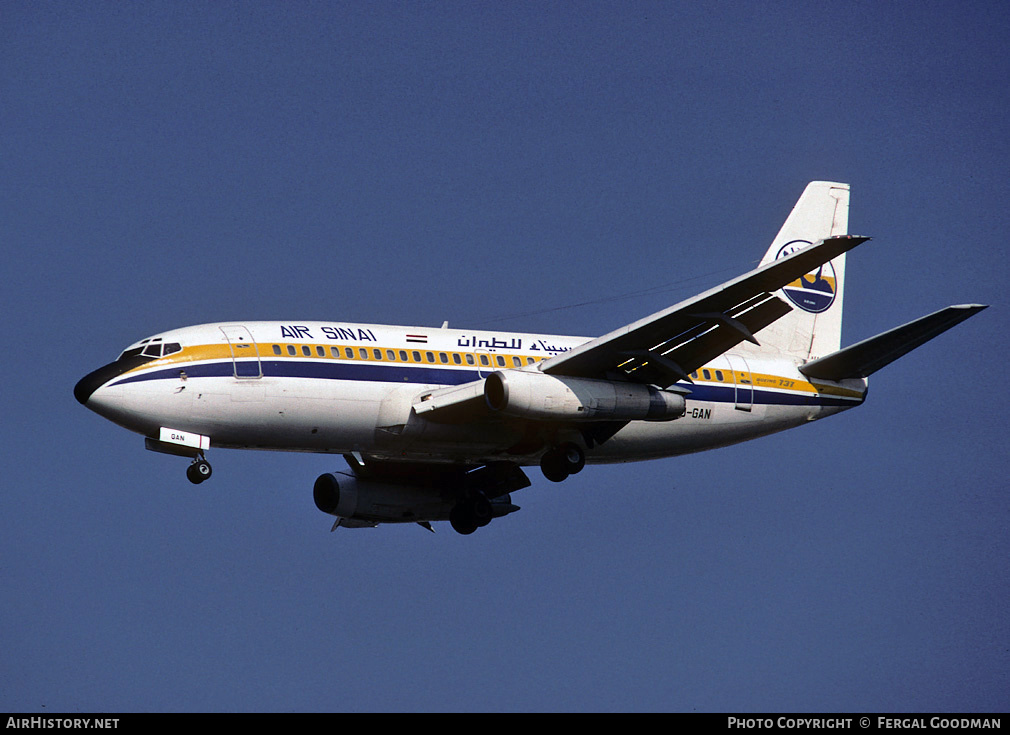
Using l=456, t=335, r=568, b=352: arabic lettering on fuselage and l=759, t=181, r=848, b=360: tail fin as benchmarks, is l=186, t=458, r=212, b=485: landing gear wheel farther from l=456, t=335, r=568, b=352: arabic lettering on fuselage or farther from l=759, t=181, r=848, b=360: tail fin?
l=759, t=181, r=848, b=360: tail fin

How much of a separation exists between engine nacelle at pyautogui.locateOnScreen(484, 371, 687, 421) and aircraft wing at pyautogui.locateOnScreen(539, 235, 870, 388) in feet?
1.66

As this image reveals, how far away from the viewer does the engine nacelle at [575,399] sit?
1641 inches

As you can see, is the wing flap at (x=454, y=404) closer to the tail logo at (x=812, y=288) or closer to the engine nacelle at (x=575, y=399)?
the engine nacelle at (x=575, y=399)

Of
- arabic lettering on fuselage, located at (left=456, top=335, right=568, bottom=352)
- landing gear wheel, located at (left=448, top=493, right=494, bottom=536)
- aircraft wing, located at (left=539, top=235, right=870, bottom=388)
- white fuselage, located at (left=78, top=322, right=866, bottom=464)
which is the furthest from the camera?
Result: landing gear wheel, located at (left=448, top=493, right=494, bottom=536)

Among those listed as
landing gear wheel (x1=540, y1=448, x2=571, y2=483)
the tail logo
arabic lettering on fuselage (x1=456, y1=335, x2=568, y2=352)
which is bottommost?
landing gear wheel (x1=540, y1=448, x2=571, y2=483)

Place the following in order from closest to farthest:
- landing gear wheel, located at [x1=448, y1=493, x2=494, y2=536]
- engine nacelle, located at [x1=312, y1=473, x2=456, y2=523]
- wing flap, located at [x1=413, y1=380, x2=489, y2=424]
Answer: wing flap, located at [x1=413, y1=380, x2=489, y2=424]
engine nacelle, located at [x1=312, y1=473, x2=456, y2=523]
landing gear wheel, located at [x1=448, y1=493, x2=494, y2=536]

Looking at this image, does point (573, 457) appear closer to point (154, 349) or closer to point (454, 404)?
point (454, 404)

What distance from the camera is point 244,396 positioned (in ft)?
136

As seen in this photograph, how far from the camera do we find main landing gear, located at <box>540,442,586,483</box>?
44.8 metres

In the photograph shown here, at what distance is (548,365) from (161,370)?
10235 mm

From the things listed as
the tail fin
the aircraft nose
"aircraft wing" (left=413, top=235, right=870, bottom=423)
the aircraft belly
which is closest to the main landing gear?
the aircraft belly
